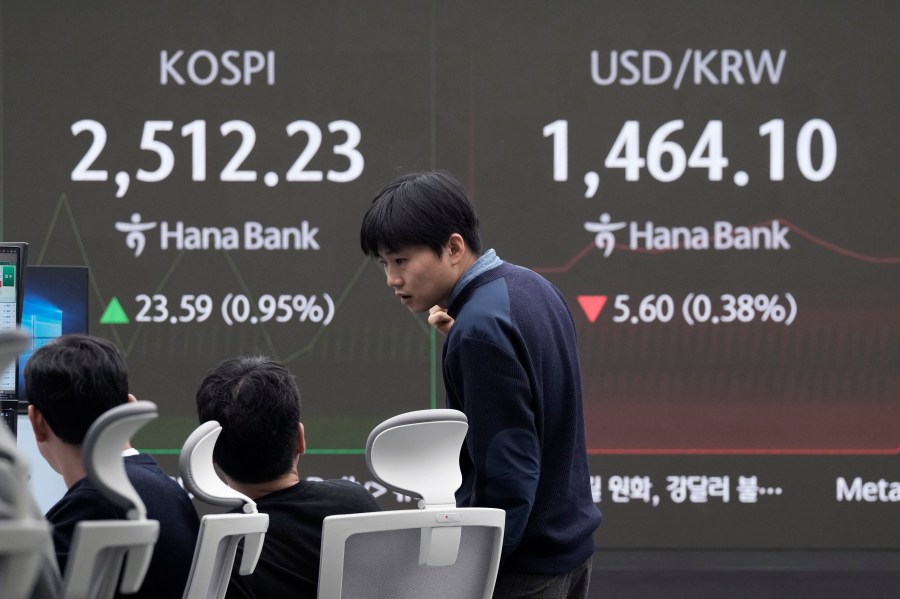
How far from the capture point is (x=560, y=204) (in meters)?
4.05

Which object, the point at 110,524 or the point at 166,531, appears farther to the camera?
the point at 166,531

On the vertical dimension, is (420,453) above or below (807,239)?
below

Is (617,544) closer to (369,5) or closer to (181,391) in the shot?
(181,391)

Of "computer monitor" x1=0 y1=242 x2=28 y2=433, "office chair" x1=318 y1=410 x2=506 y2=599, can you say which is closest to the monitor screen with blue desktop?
"computer monitor" x1=0 y1=242 x2=28 y2=433

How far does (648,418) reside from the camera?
403cm

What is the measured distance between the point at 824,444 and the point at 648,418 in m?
0.63

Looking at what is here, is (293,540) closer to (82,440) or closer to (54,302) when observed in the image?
(82,440)

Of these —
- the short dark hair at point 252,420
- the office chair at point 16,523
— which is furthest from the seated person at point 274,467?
the office chair at point 16,523

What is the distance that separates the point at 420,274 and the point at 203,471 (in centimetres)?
70

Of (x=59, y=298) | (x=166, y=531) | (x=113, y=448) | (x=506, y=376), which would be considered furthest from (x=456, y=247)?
(x=59, y=298)

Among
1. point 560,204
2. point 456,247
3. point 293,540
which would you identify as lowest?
point 293,540

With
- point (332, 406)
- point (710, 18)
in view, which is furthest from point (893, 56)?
point (332, 406)

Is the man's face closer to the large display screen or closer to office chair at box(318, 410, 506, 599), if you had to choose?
office chair at box(318, 410, 506, 599)

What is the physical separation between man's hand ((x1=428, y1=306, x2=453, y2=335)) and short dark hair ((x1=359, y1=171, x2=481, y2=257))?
15 cm
